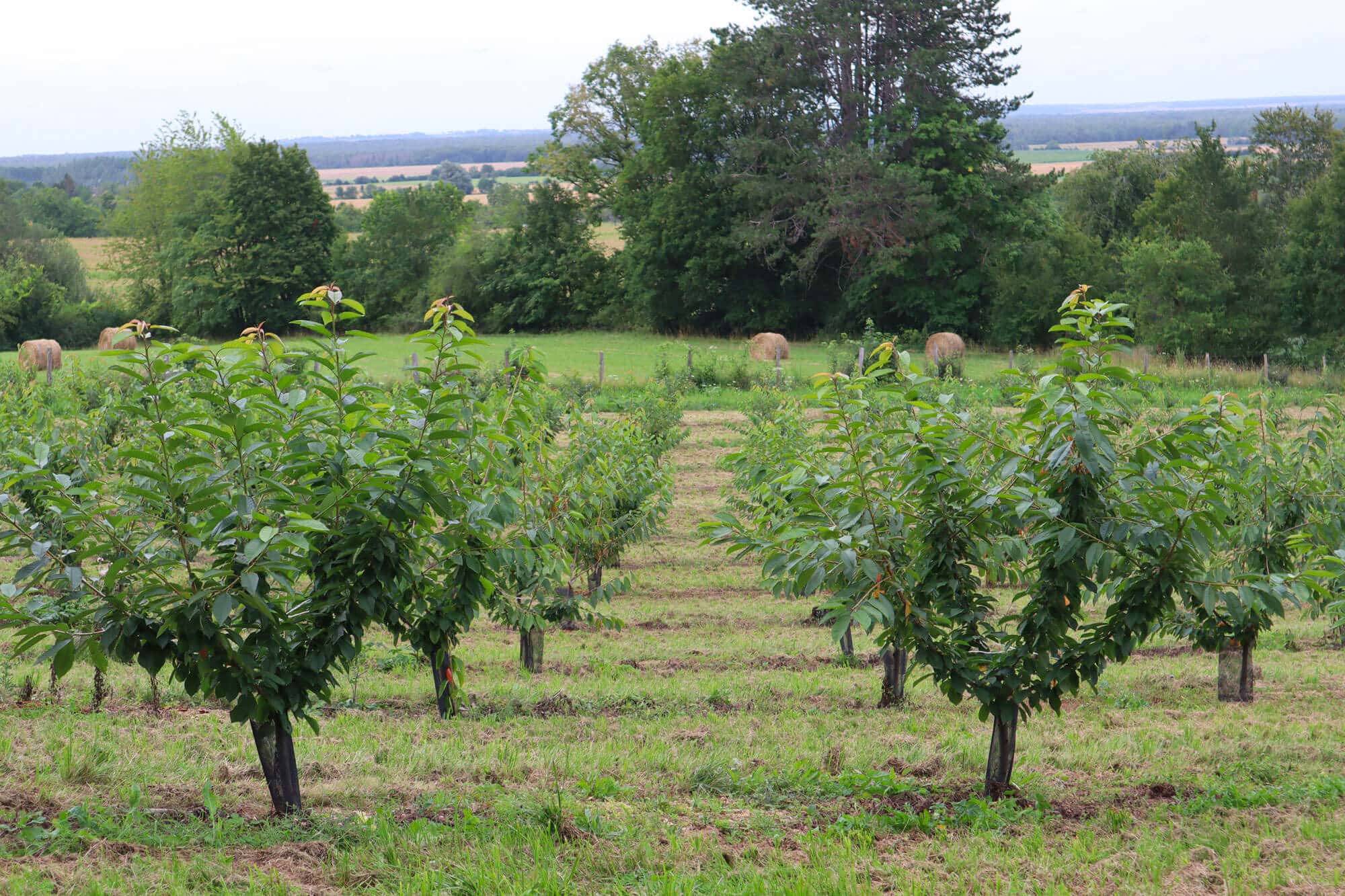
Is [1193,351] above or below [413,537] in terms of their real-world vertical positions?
below

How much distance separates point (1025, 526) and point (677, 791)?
2065 mm

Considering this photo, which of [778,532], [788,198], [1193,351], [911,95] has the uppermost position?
[911,95]

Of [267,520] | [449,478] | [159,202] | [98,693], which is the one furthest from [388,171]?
[267,520]

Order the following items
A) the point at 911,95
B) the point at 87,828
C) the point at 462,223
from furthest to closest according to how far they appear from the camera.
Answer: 1. the point at 462,223
2. the point at 911,95
3. the point at 87,828

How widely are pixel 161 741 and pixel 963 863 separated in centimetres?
404

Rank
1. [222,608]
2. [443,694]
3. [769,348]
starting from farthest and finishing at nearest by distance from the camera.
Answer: [769,348] → [443,694] → [222,608]

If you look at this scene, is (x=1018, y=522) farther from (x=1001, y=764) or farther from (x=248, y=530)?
(x=248, y=530)

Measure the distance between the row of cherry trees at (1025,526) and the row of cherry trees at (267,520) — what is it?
1.28 metres

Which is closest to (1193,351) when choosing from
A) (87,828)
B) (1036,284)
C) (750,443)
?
(1036,284)

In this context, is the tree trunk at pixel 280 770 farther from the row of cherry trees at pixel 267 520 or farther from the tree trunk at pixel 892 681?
the tree trunk at pixel 892 681

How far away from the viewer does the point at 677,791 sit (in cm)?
507

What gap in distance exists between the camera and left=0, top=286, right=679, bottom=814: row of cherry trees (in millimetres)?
3666

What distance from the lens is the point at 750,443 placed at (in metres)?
11.1

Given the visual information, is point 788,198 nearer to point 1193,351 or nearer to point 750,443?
point 1193,351
